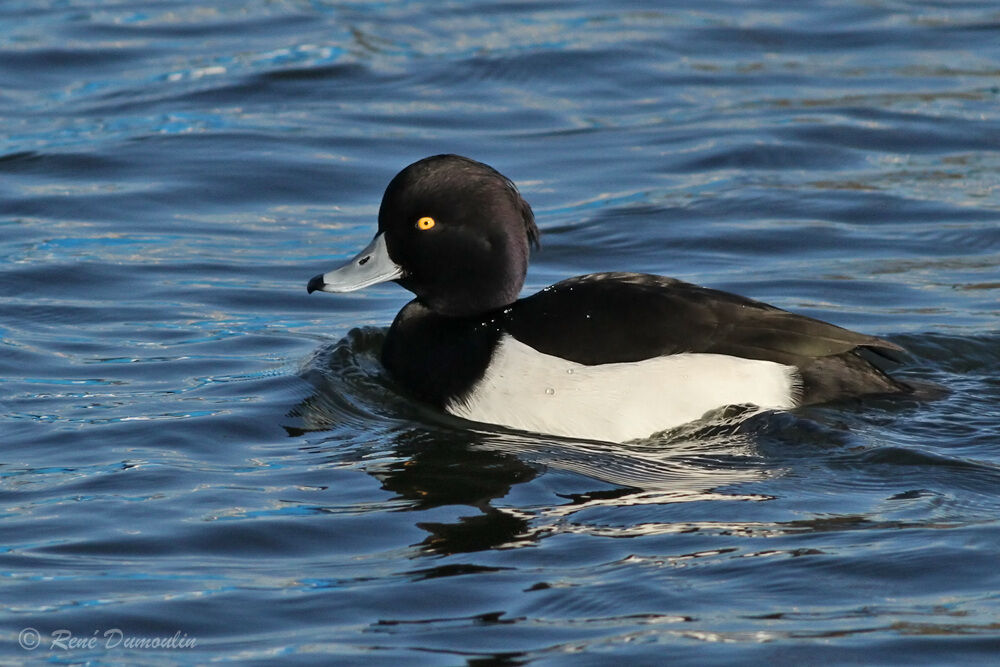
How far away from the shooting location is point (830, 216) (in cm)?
932

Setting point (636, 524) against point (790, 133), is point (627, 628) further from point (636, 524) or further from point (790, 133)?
point (790, 133)

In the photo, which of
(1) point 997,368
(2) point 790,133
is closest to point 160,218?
(2) point 790,133

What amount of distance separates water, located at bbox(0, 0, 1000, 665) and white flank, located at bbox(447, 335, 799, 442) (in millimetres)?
101

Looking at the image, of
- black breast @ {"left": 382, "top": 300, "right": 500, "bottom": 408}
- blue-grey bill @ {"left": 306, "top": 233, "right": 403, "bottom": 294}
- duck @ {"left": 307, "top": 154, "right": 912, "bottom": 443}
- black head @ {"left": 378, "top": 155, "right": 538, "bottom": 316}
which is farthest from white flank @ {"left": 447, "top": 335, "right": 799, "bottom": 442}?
blue-grey bill @ {"left": 306, "top": 233, "right": 403, "bottom": 294}

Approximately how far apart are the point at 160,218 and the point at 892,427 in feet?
16.6

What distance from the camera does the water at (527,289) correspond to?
4445mm

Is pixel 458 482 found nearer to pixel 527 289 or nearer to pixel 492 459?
pixel 492 459

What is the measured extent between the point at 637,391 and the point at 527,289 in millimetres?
2345

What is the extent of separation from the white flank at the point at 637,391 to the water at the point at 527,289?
4.0 inches

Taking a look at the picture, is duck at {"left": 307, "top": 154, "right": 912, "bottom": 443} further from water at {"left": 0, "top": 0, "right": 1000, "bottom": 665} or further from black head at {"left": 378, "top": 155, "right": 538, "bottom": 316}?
black head at {"left": 378, "top": 155, "right": 538, "bottom": 316}

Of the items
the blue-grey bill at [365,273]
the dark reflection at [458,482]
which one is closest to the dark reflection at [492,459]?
the dark reflection at [458,482]

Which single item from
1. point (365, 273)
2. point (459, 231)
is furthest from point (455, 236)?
point (365, 273)

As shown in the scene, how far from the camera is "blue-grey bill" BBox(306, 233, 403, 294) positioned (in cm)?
658

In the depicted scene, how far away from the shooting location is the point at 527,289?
8.12 metres
